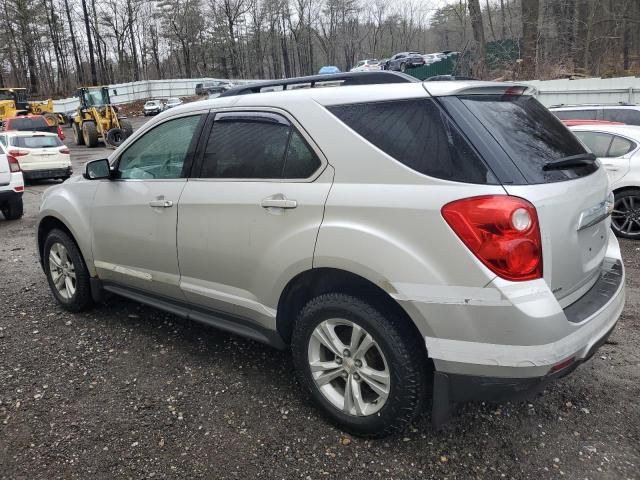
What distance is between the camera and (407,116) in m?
2.52

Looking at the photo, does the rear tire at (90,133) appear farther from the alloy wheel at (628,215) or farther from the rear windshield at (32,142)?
the alloy wheel at (628,215)

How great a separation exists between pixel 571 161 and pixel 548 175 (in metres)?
0.25

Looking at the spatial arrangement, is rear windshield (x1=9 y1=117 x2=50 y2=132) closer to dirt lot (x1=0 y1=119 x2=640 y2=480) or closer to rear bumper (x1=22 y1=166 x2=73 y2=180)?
rear bumper (x1=22 y1=166 x2=73 y2=180)

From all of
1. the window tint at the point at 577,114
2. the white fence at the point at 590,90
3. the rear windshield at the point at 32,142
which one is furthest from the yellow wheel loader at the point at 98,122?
the window tint at the point at 577,114

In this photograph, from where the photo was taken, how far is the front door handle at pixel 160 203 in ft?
11.2

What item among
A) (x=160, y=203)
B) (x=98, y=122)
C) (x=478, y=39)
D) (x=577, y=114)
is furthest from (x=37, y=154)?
(x=478, y=39)

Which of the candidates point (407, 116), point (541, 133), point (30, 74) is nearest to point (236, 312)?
point (407, 116)

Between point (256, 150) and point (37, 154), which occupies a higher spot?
point (256, 150)

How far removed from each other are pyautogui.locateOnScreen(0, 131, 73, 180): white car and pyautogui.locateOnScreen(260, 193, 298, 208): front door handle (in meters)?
13.9

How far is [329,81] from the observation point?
10.5ft

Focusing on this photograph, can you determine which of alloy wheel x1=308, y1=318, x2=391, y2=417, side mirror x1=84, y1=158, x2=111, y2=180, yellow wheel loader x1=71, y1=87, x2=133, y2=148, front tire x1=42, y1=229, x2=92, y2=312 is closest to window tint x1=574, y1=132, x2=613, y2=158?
alloy wheel x1=308, y1=318, x2=391, y2=417

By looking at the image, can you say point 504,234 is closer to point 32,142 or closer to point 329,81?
point 329,81

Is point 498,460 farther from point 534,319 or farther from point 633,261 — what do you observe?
point 633,261

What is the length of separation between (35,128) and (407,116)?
2160cm
